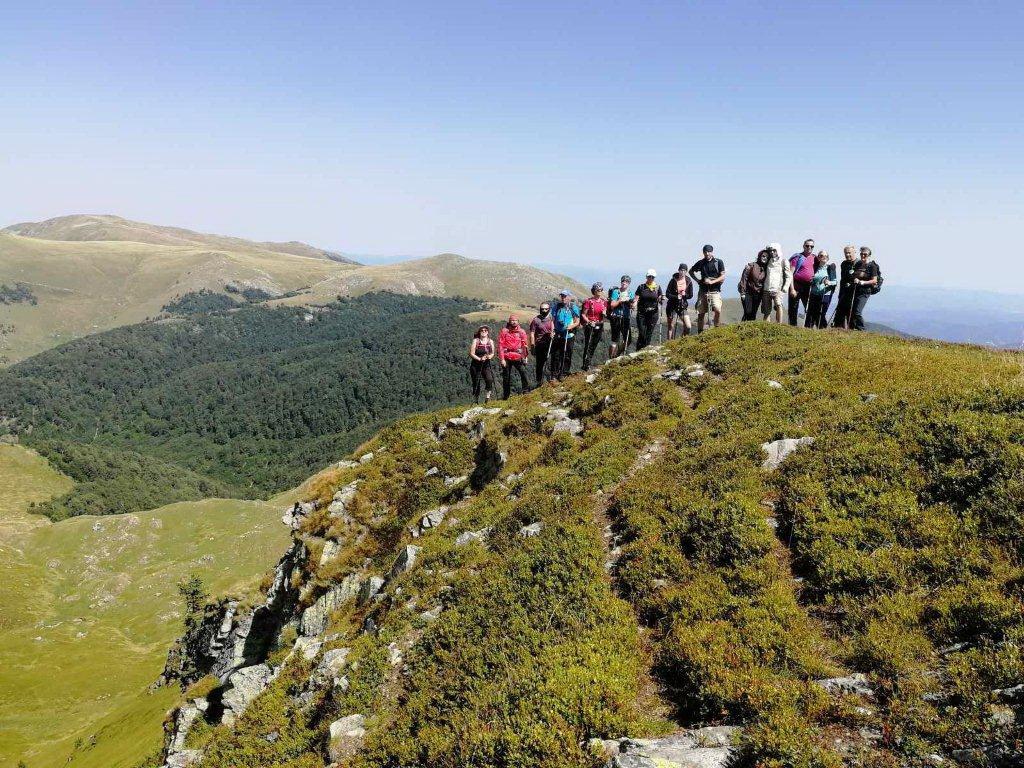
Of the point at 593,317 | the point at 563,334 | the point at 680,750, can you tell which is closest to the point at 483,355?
the point at 563,334

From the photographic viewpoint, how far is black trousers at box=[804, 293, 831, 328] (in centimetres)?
2407

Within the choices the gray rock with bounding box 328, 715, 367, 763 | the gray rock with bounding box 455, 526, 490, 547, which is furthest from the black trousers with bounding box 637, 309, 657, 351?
the gray rock with bounding box 328, 715, 367, 763

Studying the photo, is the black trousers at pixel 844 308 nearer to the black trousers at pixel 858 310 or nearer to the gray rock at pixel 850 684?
the black trousers at pixel 858 310

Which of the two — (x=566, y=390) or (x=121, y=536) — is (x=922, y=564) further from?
(x=121, y=536)

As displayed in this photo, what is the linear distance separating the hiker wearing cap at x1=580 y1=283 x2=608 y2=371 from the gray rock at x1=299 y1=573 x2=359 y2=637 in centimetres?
1355

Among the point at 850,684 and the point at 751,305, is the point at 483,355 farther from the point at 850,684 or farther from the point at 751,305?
the point at 850,684

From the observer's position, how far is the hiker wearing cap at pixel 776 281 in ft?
76.1

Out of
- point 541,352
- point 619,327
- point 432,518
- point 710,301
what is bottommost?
point 432,518

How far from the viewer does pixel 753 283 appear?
2466 centimetres

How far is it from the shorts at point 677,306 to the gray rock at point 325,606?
58.4 feet

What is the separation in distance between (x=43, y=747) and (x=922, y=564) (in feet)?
380

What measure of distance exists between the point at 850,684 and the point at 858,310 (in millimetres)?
21163

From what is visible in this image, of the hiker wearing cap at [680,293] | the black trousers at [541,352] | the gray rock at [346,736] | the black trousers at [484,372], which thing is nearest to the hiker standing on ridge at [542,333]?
the black trousers at [541,352]

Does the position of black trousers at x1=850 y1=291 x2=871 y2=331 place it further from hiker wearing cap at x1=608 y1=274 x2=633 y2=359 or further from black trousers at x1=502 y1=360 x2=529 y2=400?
black trousers at x1=502 y1=360 x2=529 y2=400
